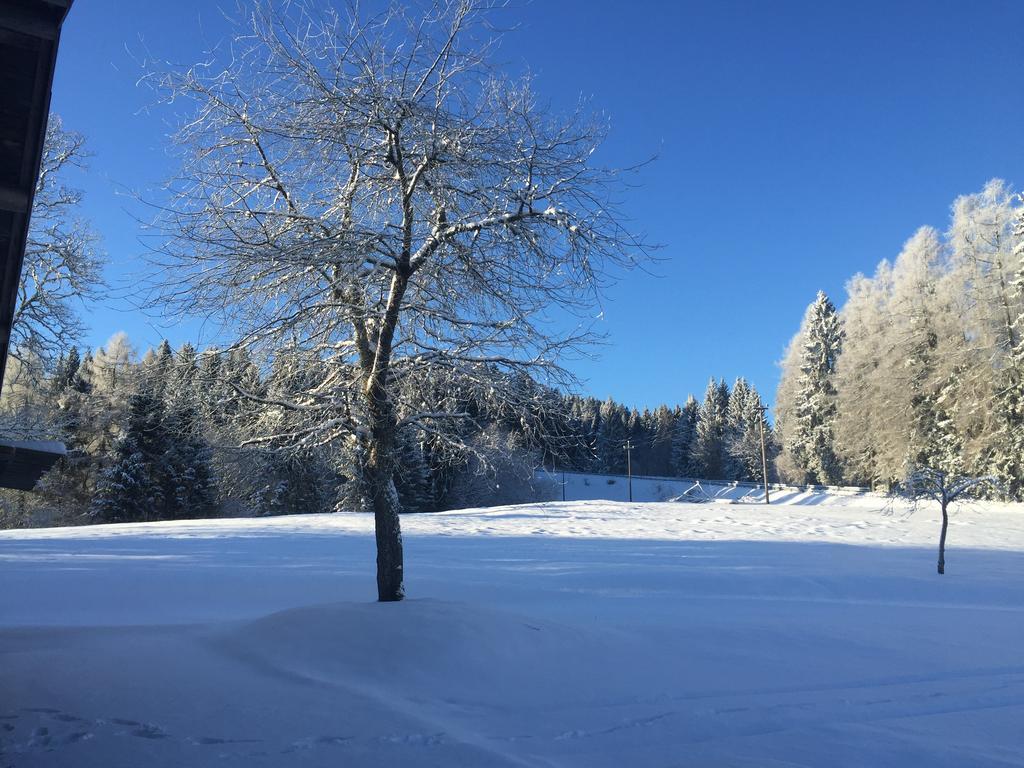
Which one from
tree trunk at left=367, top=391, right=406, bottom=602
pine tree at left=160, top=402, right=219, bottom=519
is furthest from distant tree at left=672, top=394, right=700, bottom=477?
tree trunk at left=367, top=391, right=406, bottom=602

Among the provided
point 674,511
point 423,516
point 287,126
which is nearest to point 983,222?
point 674,511

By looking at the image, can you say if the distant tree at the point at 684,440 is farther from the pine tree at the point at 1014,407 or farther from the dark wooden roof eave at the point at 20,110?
the dark wooden roof eave at the point at 20,110

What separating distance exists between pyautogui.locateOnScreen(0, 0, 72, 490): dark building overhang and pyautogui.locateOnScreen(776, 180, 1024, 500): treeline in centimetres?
3136

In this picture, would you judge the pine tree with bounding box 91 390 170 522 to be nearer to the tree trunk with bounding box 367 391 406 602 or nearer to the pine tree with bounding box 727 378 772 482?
the tree trunk with bounding box 367 391 406 602

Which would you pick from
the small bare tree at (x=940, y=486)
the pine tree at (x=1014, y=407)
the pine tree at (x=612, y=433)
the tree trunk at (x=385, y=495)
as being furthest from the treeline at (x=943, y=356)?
the pine tree at (x=612, y=433)

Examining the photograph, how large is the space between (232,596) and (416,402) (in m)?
6.05

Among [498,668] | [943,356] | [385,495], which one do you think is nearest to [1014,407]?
[943,356]

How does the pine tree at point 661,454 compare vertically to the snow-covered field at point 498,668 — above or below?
above

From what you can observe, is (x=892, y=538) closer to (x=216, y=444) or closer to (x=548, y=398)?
(x=548, y=398)

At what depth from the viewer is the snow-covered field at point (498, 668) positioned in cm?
455

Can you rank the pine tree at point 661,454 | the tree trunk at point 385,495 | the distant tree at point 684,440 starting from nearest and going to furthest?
Answer: the tree trunk at point 385,495 < the distant tree at point 684,440 < the pine tree at point 661,454

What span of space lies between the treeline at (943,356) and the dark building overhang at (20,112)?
31356mm

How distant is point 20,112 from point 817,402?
4981 centimetres

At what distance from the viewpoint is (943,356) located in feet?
97.8
